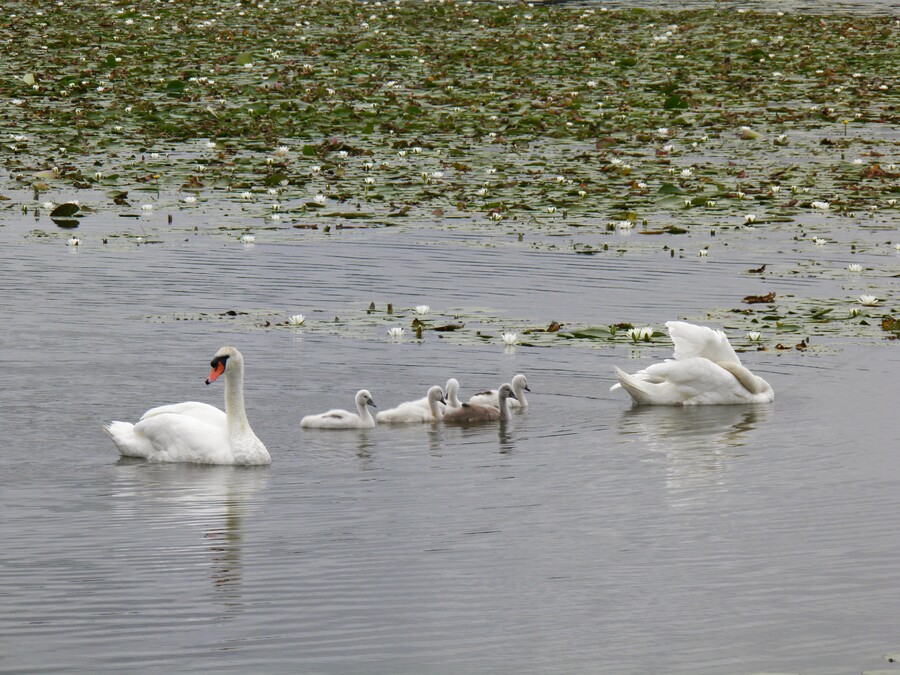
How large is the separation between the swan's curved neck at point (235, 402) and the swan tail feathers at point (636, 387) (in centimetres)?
330

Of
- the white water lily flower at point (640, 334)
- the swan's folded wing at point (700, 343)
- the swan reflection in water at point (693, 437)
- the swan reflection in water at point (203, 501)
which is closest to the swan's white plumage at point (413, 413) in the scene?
the swan reflection in water at point (693, 437)

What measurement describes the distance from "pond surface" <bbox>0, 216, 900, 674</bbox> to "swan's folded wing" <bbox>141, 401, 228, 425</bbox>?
1.41ft

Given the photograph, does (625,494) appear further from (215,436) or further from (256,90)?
(256,90)

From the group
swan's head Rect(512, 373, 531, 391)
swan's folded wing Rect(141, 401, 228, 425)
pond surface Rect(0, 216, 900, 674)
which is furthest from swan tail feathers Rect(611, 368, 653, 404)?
swan's folded wing Rect(141, 401, 228, 425)

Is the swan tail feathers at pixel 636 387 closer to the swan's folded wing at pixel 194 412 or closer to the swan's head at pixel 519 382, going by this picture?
the swan's head at pixel 519 382

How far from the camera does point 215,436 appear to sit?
12.7 meters

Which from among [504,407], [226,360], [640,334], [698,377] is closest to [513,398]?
[504,407]

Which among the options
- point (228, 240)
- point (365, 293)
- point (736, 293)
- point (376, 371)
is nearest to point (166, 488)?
point (376, 371)

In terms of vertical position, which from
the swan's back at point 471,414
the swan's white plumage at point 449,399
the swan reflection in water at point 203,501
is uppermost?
the swan's white plumage at point 449,399

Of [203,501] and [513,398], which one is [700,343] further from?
[203,501]

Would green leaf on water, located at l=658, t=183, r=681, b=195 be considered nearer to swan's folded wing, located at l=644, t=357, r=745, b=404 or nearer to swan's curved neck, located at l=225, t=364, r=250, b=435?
swan's folded wing, located at l=644, t=357, r=745, b=404

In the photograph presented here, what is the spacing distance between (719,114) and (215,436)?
2213 cm

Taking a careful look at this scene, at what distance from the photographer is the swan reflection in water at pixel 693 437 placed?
1167 centimetres

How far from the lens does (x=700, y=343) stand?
14961 mm
